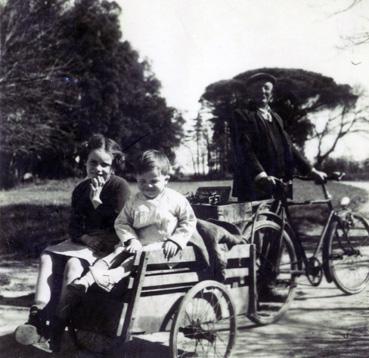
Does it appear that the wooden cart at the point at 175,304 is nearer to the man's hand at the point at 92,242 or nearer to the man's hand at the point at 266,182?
the man's hand at the point at 92,242

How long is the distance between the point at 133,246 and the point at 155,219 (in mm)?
222

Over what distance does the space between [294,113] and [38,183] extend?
8676 millimetres

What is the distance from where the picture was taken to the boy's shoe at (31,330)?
240cm

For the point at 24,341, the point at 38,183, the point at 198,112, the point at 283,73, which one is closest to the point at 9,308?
the point at 24,341

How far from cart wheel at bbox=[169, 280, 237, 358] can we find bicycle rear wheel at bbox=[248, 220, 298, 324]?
871mm

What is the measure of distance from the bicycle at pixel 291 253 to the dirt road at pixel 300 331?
13cm

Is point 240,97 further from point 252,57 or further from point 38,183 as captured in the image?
point 38,183

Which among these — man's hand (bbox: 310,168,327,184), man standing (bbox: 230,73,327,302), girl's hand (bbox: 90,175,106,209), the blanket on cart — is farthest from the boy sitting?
man's hand (bbox: 310,168,327,184)

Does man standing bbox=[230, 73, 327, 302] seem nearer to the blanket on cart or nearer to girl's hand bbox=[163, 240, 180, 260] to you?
the blanket on cart

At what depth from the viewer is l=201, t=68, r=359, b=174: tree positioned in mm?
4805

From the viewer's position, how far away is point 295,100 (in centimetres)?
571

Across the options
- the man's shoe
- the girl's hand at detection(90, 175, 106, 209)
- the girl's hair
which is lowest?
the man's shoe

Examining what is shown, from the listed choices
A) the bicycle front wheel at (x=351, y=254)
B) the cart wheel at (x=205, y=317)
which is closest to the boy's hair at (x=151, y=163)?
the cart wheel at (x=205, y=317)

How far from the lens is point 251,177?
3744 mm
